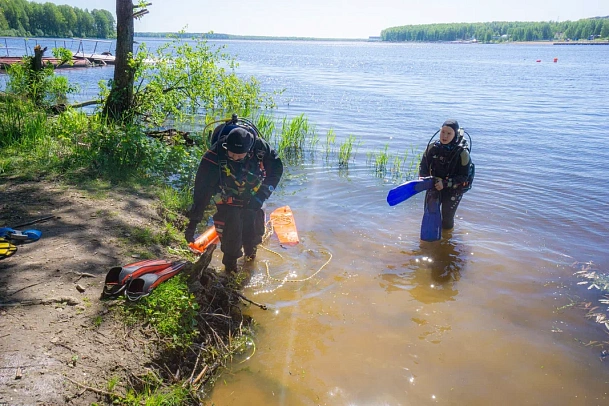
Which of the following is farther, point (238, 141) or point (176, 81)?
point (176, 81)

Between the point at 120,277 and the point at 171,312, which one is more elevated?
the point at 120,277

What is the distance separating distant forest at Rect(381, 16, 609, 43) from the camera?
123 meters

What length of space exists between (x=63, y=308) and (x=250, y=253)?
2307 millimetres

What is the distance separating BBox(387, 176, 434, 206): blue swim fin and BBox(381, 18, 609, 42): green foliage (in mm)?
138277

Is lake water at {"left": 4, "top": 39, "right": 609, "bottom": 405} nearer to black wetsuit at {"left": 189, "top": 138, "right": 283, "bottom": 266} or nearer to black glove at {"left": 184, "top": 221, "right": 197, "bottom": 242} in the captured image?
black wetsuit at {"left": 189, "top": 138, "right": 283, "bottom": 266}

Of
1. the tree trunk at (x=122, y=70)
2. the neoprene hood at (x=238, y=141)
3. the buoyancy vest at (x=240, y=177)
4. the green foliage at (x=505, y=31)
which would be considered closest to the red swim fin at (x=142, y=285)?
the buoyancy vest at (x=240, y=177)

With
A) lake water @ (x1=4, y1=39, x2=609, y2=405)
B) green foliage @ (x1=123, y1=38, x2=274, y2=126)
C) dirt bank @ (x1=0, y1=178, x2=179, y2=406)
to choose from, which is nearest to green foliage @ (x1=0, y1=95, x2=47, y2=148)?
green foliage @ (x1=123, y1=38, x2=274, y2=126)

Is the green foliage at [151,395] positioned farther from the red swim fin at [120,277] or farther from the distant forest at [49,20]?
the distant forest at [49,20]

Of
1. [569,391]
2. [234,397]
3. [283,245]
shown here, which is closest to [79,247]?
[234,397]

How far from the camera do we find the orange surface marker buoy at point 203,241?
16.9ft

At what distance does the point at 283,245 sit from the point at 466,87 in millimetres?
22038

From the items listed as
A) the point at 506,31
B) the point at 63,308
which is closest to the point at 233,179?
the point at 63,308

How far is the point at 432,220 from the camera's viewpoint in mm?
6375

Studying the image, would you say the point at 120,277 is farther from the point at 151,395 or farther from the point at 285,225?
the point at 285,225
